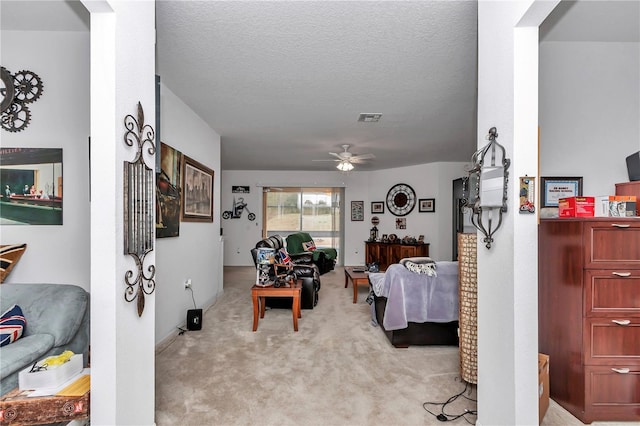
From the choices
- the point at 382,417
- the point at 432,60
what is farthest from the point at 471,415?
the point at 432,60

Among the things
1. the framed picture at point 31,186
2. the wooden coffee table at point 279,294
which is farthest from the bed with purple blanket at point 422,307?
the framed picture at point 31,186

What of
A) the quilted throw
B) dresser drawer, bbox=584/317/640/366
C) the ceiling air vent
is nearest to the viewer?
dresser drawer, bbox=584/317/640/366

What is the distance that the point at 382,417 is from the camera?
6.40ft

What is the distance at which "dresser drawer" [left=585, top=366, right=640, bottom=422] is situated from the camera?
1.87m

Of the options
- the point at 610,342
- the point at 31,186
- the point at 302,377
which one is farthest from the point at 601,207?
the point at 31,186

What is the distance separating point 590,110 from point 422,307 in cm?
208

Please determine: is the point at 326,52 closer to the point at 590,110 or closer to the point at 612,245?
the point at 590,110

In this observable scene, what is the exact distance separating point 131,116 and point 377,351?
8.79 ft

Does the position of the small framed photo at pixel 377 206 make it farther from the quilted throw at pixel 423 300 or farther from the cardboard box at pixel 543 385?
the cardboard box at pixel 543 385

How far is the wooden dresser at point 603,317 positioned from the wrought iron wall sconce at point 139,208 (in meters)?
2.46

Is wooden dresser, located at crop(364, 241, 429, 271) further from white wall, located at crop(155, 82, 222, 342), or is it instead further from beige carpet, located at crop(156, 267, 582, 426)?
white wall, located at crop(155, 82, 222, 342)

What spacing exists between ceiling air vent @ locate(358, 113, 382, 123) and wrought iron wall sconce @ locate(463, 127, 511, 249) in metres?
2.20

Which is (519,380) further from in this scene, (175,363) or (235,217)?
(235,217)

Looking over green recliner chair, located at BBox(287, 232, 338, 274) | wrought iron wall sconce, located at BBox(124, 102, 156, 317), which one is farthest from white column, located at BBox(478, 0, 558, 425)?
green recliner chair, located at BBox(287, 232, 338, 274)
